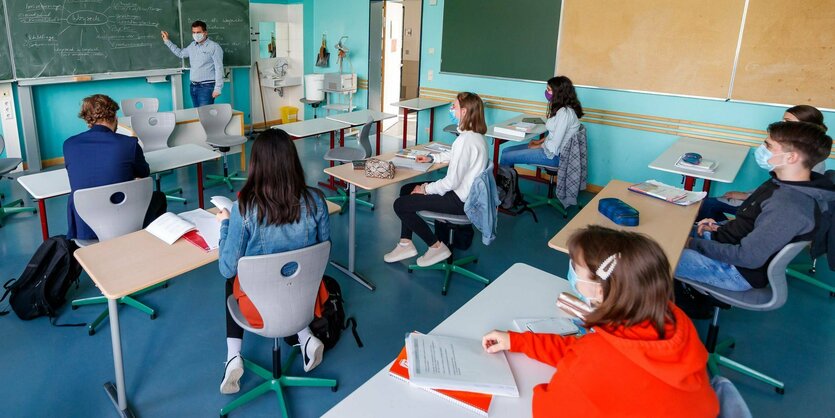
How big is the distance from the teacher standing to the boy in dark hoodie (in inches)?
239

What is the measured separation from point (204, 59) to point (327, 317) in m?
5.38

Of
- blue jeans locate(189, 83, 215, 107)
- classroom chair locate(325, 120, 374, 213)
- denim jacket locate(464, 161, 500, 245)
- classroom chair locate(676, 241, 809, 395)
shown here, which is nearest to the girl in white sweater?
denim jacket locate(464, 161, 500, 245)

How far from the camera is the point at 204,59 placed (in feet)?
23.0

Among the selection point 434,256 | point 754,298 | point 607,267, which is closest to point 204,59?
point 434,256

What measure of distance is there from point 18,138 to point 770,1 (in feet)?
25.5

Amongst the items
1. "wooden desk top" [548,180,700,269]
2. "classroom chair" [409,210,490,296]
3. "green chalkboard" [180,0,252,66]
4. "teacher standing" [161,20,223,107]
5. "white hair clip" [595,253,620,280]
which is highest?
"green chalkboard" [180,0,252,66]

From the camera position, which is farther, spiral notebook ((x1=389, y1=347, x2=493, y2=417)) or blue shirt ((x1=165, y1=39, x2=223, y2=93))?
blue shirt ((x1=165, y1=39, x2=223, y2=93))

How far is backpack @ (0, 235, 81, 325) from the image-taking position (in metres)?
3.21

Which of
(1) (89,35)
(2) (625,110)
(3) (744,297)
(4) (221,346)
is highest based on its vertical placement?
(1) (89,35)

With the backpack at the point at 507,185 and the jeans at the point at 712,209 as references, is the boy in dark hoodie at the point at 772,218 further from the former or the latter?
the backpack at the point at 507,185

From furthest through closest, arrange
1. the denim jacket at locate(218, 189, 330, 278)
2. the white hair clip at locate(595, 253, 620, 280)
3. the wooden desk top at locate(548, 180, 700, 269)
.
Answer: the wooden desk top at locate(548, 180, 700, 269) → the denim jacket at locate(218, 189, 330, 278) → the white hair clip at locate(595, 253, 620, 280)

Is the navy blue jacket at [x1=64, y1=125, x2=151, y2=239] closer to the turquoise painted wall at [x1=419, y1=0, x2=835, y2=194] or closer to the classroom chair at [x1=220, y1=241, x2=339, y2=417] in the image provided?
the classroom chair at [x1=220, y1=241, x2=339, y2=417]

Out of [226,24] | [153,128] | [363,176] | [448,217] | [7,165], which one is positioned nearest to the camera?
[448,217]

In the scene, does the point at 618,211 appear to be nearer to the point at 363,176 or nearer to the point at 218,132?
the point at 363,176
